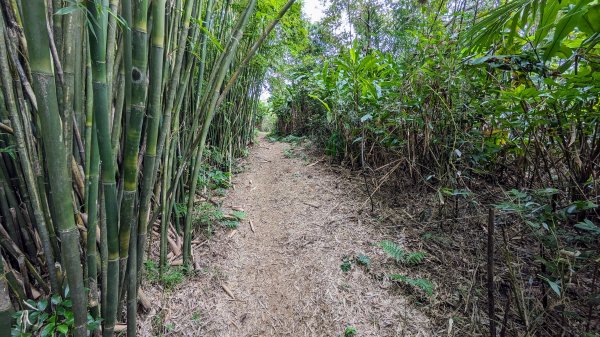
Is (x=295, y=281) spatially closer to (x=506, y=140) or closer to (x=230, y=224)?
(x=230, y=224)

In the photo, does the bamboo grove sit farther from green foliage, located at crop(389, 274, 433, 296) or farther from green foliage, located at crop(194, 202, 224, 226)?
green foliage, located at crop(389, 274, 433, 296)

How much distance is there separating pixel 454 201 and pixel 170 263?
1947 mm

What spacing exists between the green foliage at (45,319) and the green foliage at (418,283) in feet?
4.58

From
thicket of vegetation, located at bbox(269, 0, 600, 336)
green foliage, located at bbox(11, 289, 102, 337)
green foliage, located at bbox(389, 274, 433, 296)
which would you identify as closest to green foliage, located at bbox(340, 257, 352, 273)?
green foliage, located at bbox(389, 274, 433, 296)

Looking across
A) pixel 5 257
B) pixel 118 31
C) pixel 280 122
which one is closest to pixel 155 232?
pixel 5 257

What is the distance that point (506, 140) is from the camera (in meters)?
1.57

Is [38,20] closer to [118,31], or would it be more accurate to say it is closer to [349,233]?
[118,31]

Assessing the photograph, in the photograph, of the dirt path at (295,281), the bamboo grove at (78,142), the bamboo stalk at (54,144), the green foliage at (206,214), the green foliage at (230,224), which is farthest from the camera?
the green foliage at (230,224)

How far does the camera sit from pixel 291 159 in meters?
3.63

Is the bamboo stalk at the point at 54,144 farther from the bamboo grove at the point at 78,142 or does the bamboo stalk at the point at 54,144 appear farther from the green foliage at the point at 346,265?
the green foliage at the point at 346,265

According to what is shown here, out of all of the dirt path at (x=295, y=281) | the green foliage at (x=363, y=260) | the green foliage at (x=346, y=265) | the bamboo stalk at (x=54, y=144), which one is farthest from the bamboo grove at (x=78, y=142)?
the green foliage at (x=363, y=260)

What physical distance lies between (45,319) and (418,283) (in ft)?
5.15

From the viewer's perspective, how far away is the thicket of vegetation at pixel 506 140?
3.28 feet

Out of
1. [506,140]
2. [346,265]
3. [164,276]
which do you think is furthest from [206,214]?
[506,140]
